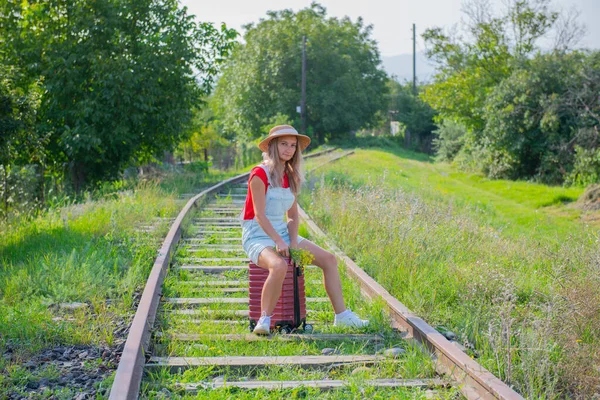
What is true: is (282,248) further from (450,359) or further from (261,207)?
(450,359)

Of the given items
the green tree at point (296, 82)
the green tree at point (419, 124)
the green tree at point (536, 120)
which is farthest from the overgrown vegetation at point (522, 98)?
the green tree at point (419, 124)

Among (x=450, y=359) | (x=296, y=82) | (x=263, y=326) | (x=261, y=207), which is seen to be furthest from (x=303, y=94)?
(x=450, y=359)

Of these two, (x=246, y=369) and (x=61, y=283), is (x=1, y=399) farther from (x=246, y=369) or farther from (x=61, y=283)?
(x=61, y=283)

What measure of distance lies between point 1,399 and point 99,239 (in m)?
4.45

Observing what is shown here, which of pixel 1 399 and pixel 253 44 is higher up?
pixel 253 44

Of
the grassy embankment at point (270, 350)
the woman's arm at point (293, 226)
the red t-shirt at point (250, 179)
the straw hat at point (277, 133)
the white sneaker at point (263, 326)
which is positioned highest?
the straw hat at point (277, 133)

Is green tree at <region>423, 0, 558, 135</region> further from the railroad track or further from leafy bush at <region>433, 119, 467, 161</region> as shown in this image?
the railroad track

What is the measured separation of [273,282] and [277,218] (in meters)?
0.60

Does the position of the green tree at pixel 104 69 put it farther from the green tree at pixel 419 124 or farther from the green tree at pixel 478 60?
the green tree at pixel 419 124

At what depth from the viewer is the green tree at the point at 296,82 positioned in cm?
4838

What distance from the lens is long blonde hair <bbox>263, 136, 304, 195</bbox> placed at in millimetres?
5285

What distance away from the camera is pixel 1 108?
9.73 m

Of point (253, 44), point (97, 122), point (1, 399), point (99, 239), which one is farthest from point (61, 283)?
point (253, 44)

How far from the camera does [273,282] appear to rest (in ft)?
16.4
